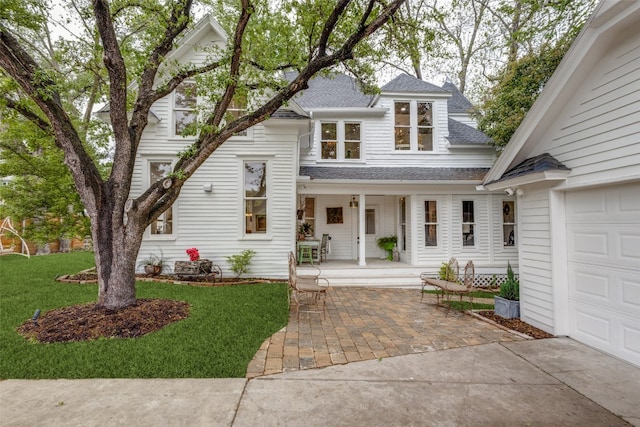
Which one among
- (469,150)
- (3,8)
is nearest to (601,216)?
(469,150)

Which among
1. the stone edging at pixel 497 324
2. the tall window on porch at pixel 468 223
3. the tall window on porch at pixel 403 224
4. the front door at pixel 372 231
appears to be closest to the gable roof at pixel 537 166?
the stone edging at pixel 497 324

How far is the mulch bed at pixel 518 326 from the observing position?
5093 millimetres

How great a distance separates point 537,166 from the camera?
197 inches

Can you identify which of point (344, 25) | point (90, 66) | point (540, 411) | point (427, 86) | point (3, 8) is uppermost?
point (427, 86)

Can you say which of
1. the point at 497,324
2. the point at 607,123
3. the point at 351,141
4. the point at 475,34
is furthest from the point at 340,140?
the point at 475,34

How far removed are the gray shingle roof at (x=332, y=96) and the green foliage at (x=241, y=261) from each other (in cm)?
→ 589

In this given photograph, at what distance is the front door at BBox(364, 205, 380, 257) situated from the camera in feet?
40.9

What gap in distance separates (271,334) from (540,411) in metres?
3.49

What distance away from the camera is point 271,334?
4902 mm

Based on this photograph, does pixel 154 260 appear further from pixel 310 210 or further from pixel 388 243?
pixel 388 243

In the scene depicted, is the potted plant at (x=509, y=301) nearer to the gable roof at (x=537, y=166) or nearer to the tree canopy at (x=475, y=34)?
the gable roof at (x=537, y=166)

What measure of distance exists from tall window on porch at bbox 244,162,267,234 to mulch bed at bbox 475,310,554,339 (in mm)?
6363

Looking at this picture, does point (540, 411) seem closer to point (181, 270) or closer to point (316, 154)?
point (181, 270)

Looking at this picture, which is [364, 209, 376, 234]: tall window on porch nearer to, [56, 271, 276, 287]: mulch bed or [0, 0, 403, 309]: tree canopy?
[56, 271, 276, 287]: mulch bed
